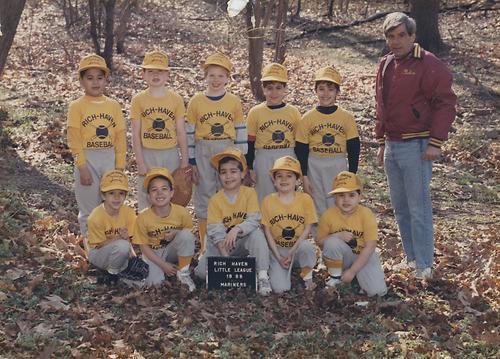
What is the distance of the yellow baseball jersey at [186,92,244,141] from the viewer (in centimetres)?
693

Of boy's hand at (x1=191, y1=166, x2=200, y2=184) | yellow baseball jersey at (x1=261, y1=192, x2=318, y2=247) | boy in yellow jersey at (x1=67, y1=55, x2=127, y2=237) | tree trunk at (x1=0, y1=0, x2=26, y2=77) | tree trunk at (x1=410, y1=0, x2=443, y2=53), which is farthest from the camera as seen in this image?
tree trunk at (x1=410, y1=0, x2=443, y2=53)

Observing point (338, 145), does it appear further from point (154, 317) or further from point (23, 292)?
point (23, 292)

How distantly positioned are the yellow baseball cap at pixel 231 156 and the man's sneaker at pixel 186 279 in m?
1.01

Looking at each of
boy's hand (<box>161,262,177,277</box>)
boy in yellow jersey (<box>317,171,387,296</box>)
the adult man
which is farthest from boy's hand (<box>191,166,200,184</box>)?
the adult man

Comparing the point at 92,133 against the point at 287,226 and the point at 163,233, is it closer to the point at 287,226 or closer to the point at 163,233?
the point at 163,233

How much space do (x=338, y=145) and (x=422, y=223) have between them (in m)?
1.05

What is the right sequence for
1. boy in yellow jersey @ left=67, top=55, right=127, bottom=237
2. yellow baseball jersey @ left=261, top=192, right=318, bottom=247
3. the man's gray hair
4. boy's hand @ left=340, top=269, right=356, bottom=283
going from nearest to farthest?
the man's gray hair
boy's hand @ left=340, top=269, right=356, bottom=283
yellow baseball jersey @ left=261, top=192, right=318, bottom=247
boy in yellow jersey @ left=67, top=55, right=127, bottom=237

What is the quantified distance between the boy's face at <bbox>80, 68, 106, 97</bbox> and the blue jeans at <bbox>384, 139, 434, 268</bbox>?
2.67m

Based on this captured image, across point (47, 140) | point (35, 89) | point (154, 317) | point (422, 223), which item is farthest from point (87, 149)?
point (35, 89)

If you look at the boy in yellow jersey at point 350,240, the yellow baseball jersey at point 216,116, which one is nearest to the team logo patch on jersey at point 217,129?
the yellow baseball jersey at point 216,116

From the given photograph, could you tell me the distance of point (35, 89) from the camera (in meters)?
15.3

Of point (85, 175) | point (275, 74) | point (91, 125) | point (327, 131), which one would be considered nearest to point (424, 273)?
point (327, 131)

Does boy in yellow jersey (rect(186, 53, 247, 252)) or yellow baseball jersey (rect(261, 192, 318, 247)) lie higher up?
boy in yellow jersey (rect(186, 53, 247, 252))

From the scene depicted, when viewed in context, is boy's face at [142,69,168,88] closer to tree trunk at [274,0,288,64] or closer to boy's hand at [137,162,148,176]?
boy's hand at [137,162,148,176]
